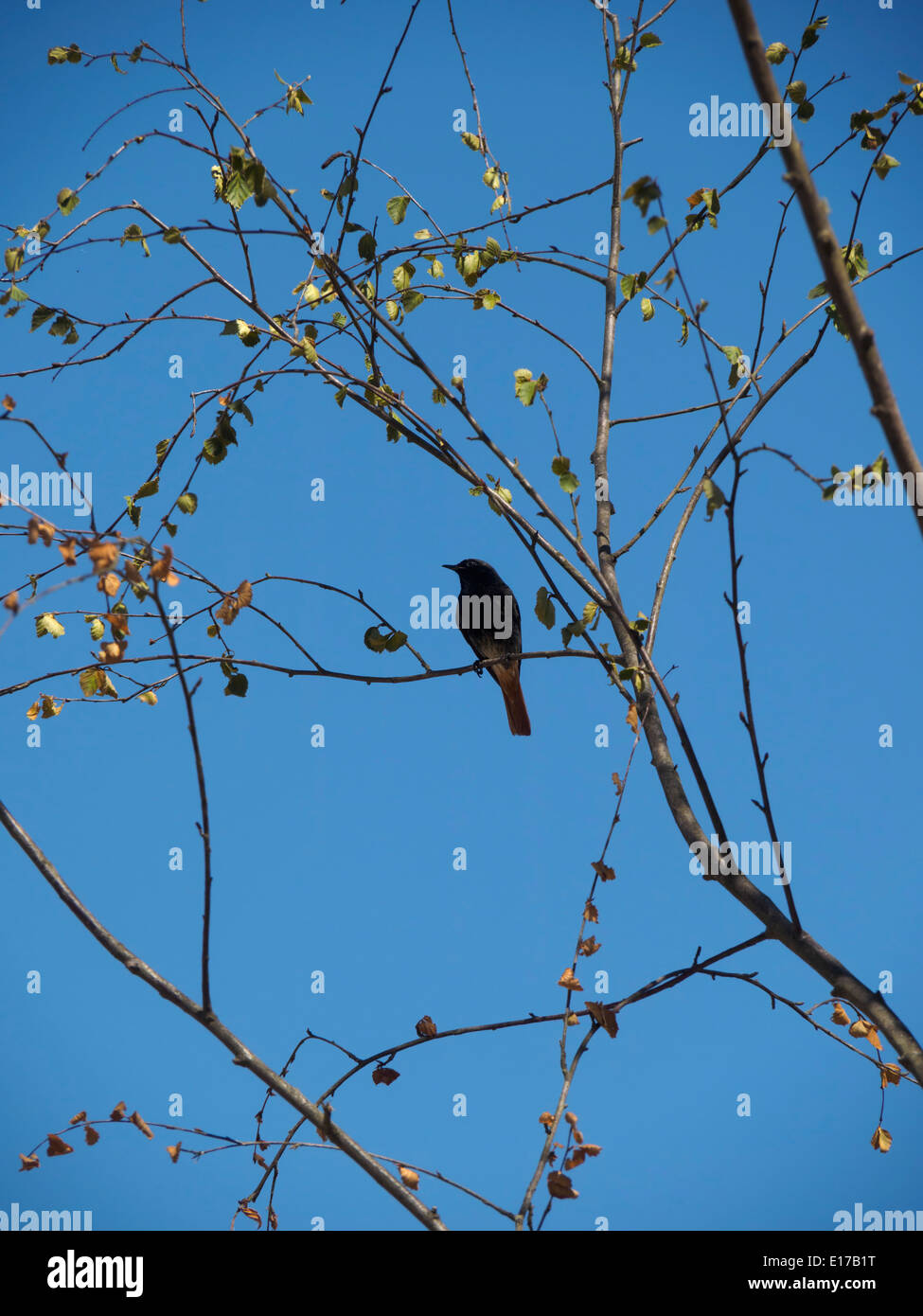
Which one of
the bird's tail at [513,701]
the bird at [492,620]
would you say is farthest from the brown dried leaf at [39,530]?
the bird at [492,620]

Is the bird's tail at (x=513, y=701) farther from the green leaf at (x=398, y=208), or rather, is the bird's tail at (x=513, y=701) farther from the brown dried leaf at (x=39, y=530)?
the brown dried leaf at (x=39, y=530)

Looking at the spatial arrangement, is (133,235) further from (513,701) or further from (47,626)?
(513,701)

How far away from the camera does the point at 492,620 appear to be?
21.2 feet

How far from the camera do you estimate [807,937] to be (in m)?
2.12

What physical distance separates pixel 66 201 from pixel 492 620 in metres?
4.07

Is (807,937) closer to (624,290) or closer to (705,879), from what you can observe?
(705,879)

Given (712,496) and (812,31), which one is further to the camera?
(812,31)

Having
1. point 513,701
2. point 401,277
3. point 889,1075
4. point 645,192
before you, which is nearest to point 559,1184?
point 889,1075

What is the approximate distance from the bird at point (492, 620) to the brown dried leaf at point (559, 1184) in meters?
3.62

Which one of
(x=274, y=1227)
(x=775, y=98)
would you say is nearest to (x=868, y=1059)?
(x=274, y=1227)

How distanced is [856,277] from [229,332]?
176cm

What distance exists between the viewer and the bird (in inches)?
224

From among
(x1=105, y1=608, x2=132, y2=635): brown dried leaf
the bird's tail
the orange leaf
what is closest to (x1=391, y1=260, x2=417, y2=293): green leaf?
(x1=105, y1=608, x2=132, y2=635): brown dried leaf
